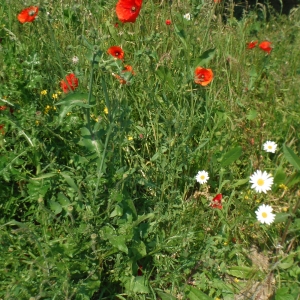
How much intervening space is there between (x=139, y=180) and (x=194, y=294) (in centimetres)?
56

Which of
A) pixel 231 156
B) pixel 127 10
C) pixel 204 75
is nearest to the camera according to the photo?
pixel 127 10

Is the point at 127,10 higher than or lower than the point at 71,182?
higher

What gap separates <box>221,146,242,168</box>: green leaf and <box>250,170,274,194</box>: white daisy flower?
0.43 ft

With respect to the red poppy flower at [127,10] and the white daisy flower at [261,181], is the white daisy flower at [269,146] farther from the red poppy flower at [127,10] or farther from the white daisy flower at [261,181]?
the red poppy flower at [127,10]

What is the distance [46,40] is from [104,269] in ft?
4.66

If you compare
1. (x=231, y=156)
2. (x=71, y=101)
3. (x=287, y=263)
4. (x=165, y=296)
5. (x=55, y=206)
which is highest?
(x=71, y=101)

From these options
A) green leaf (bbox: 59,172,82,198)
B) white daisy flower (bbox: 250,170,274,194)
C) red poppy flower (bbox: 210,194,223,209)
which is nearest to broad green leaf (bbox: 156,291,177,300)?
red poppy flower (bbox: 210,194,223,209)

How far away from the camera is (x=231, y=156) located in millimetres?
2166

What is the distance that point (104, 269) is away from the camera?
5.91 ft

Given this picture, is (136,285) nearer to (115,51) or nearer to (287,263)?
(287,263)

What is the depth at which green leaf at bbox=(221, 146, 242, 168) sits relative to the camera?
2.16 m

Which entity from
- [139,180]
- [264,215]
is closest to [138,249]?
[139,180]

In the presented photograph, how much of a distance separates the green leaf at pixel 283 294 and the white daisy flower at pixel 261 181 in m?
0.48

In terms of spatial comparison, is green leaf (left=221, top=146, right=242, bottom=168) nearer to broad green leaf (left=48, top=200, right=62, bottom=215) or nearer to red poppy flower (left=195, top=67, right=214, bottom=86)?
red poppy flower (left=195, top=67, right=214, bottom=86)
